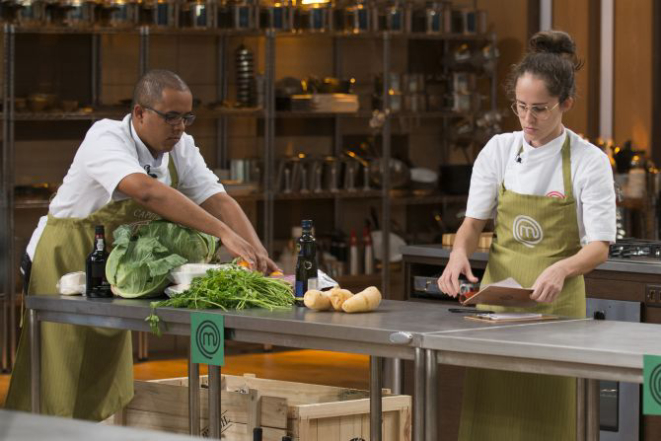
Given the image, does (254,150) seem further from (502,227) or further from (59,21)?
(502,227)

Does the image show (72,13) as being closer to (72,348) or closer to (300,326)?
(72,348)

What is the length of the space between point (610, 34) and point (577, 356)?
6602mm

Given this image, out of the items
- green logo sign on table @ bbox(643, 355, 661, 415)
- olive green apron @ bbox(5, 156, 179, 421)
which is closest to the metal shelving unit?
olive green apron @ bbox(5, 156, 179, 421)

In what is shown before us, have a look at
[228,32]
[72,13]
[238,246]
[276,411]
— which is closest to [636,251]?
[276,411]

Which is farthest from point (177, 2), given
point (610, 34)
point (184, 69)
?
point (610, 34)

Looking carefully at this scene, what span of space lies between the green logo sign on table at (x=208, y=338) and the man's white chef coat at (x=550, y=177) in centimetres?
87

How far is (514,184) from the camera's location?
3979 millimetres

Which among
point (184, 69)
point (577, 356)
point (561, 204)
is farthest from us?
point (184, 69)

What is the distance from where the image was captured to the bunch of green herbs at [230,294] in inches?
153

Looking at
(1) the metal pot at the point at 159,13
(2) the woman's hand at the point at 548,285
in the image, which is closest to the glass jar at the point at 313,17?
(1) the metal pot at the point at 159,13

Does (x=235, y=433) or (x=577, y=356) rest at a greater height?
(x=577, y=356)

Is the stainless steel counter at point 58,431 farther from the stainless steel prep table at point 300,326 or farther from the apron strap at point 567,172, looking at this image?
the apron strap at point 567,172

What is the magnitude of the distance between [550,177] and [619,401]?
5.15 feet

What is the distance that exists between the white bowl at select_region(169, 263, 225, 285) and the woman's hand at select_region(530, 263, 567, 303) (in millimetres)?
1029
